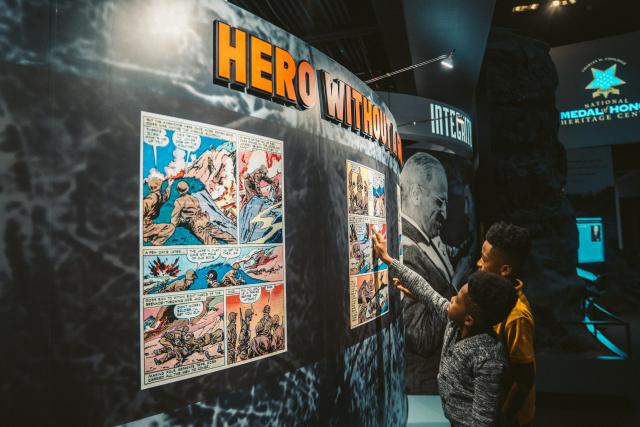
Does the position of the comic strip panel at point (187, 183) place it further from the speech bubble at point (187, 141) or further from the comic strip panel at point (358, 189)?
the comic strip panel at point (358, 189)

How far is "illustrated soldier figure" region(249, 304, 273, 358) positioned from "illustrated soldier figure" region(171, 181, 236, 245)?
1.53 ft

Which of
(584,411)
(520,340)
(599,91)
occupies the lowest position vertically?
(584,411)

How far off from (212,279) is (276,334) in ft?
1.61

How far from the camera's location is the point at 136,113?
5.21 ft

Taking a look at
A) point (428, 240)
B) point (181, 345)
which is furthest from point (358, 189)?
point (428, 240)

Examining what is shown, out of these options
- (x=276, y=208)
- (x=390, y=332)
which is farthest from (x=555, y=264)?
(x=276, y=208)

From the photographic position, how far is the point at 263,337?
78.1 inches

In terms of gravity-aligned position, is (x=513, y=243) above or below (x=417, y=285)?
above

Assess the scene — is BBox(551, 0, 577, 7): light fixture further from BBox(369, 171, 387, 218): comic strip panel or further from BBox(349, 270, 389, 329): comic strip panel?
BBox(349, 270, 389, 329): comic strip panel

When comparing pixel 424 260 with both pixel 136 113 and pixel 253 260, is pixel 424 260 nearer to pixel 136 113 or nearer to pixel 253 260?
pixel 253 260

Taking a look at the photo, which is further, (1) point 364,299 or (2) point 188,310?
(1) point 364,299

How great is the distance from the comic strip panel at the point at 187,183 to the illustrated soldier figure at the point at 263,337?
0.43 metres

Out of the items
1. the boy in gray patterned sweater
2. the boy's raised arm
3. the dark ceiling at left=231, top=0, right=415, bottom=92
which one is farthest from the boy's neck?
the dark ceiling at left=231, top=0, right=415, bottom=92

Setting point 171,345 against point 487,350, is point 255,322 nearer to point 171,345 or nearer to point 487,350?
point 171,345
